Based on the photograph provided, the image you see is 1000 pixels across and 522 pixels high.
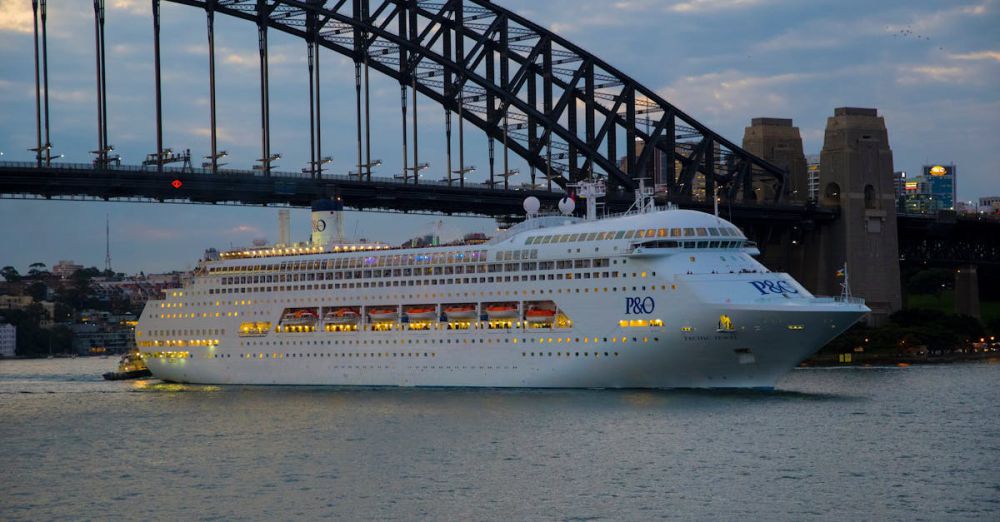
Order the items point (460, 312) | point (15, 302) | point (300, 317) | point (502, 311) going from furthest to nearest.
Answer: point (15, 302) → point (300, 317) → point (460, 312) → point (502, 311)

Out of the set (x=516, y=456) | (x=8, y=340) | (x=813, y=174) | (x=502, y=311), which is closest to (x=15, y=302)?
(x=8, y=340)

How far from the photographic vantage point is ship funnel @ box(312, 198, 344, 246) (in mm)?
75625

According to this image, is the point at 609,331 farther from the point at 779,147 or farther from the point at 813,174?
the point at 813,174

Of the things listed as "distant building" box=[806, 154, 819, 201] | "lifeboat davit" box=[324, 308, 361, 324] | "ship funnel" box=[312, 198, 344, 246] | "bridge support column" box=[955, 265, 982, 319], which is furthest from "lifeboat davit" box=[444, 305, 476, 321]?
"distant building" box=[806, 154, 819, 201]

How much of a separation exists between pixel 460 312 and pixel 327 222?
15679 millimetres

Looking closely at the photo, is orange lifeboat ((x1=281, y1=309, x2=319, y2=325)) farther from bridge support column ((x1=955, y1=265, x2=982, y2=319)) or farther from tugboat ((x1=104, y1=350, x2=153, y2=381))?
bridge support column ((x1=955, y1=265, x2=982, y2=319))

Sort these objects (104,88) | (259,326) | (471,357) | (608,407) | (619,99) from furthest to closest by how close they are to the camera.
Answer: (619,99) → (104,88) → (259,326) → (471,357) → (608,407)

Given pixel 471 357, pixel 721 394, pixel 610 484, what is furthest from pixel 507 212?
pixel 610 484

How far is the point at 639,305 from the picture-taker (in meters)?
56.3

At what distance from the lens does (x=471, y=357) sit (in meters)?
61.3

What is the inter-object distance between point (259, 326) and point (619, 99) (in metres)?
40.3

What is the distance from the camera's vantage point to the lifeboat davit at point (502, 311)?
200ft

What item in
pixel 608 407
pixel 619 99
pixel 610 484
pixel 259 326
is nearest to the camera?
pixel 610 484

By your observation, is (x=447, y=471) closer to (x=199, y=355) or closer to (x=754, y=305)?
(x=754, y=305)
